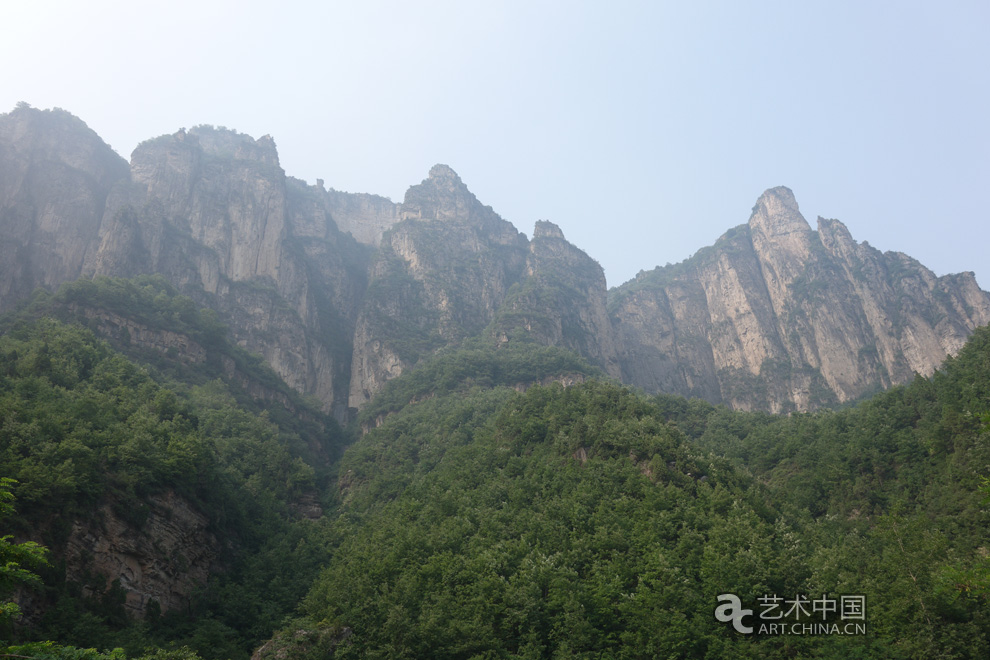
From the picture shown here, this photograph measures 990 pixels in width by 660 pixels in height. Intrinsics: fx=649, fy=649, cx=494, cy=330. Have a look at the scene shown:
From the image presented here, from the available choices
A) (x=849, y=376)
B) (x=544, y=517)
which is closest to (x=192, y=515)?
(x=544, y=517)

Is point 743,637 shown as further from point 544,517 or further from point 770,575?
point 544,517

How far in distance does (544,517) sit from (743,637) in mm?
13015

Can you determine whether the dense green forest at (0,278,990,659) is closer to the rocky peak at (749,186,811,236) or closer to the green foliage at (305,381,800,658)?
the green foliage at (305,381,800,658)

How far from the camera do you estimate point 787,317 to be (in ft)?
356

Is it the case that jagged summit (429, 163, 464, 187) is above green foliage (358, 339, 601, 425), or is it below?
above

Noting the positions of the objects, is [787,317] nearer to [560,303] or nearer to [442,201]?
[560,303]

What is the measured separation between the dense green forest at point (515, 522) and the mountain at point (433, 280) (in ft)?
91.0

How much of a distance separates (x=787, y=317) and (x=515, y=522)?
87635 mm

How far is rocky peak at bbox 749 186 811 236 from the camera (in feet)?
393

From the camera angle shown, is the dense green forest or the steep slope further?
the steep slope

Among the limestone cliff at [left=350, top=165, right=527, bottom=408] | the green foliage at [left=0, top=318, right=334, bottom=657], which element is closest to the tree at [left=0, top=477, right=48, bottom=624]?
the green foliage at [left=0, top=318, right=334, bottom=657]

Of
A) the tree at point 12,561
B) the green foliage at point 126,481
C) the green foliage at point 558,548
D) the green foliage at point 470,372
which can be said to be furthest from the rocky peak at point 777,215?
the tree at point 12,561

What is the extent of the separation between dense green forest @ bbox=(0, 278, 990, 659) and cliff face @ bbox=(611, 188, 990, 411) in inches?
1849

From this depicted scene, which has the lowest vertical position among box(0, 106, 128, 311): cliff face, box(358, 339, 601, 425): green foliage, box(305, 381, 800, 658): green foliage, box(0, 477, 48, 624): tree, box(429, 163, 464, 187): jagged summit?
box(0, 477, 48, 624): tree
